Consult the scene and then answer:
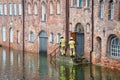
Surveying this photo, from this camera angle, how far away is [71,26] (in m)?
40.9

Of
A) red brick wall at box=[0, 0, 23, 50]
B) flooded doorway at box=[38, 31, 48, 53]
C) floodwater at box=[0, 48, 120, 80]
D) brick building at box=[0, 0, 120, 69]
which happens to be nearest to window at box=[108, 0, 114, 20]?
brick building at box=[0, 0, 120, 69]

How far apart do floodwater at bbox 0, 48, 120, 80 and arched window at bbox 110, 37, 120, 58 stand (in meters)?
1.67

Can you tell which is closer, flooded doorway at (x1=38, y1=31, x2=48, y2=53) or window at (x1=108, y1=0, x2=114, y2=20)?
window at (x1=108, y1=0, x2=114, y2=20)

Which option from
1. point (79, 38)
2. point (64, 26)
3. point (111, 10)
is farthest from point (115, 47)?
point (64, 26)

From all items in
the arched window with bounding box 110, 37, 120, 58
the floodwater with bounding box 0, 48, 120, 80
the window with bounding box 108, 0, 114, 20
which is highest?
the window with bounding box 108, 0, 114, 20

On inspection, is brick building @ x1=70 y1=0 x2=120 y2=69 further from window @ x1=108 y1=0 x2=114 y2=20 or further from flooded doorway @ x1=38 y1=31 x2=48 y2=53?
flooded doorway @ x1=38 y1=31 x2=48 y2=53

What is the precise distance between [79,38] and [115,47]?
6043 millimetres

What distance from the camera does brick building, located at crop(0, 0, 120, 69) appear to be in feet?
114

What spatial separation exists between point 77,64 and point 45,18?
11.9 m

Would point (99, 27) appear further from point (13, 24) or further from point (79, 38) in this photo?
point (13, 24)

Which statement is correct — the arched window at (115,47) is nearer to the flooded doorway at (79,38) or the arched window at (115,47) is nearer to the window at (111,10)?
the window at (111,10)

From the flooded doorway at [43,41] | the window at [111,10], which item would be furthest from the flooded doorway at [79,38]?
the flooded doorway at [43,41]

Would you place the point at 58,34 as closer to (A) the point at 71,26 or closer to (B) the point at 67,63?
(A) the point at 71,26

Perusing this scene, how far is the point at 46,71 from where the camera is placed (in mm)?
33562
